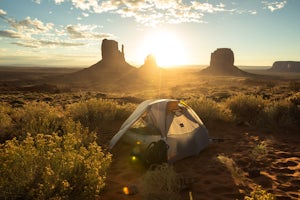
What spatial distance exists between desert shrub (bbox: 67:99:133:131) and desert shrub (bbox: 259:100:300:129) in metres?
5.65

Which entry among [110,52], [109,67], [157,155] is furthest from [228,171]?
[110,52]

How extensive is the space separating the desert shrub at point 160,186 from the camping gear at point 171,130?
1.43 m

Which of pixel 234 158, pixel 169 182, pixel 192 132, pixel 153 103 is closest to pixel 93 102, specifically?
pixel 153 103

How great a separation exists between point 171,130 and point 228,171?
1760mm

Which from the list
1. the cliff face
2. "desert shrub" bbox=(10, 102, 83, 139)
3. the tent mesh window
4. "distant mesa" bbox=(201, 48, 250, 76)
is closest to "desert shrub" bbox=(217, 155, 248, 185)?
the tent mesh window

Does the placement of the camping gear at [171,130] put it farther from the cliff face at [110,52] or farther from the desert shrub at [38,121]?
the cliff face at [110,52]

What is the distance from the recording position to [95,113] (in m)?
10.6

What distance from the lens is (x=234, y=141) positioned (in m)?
8.41

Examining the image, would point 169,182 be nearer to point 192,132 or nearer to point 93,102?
point 192,132

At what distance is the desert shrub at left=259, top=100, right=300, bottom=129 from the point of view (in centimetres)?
967

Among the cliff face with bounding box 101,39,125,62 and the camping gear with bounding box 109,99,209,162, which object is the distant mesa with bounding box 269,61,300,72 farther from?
the camping gear with bounding box 109,99,209,162

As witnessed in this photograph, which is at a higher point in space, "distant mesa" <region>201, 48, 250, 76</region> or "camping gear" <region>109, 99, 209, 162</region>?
"distant mesa" <region>201, 48, 250, 76</region>

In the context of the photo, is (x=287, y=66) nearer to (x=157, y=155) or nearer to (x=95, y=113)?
(x=95, y=113)

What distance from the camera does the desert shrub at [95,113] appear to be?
10.1m
